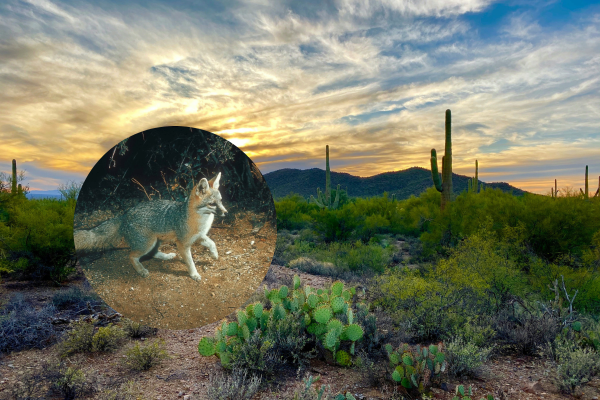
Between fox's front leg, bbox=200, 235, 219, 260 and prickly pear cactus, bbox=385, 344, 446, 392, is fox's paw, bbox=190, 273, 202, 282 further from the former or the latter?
prickly pear cactus, bbox=385, 344, 446, 392

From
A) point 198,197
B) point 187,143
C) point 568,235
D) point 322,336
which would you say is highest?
point 187,143

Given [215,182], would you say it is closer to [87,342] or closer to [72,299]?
[87,342]

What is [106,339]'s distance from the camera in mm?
6199

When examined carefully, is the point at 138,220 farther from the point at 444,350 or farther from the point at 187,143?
the point at 444,350

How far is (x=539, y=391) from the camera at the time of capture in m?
5.00

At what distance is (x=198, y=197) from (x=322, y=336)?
2836 millimetres

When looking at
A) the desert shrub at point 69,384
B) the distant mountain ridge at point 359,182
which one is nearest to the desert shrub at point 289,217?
the desert shrub at point 69,384

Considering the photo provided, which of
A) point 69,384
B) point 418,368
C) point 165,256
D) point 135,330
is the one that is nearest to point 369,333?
point 418,368

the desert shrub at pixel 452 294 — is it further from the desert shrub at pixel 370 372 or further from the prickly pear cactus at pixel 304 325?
the desert shrub at pixel 370 372

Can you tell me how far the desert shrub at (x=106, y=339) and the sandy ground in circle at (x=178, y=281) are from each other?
3.49 ft

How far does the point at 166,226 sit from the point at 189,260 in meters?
0.60

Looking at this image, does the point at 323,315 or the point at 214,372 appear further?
the point at 323,315

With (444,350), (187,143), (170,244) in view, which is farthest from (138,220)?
(444,350)

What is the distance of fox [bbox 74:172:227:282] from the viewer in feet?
17.8
